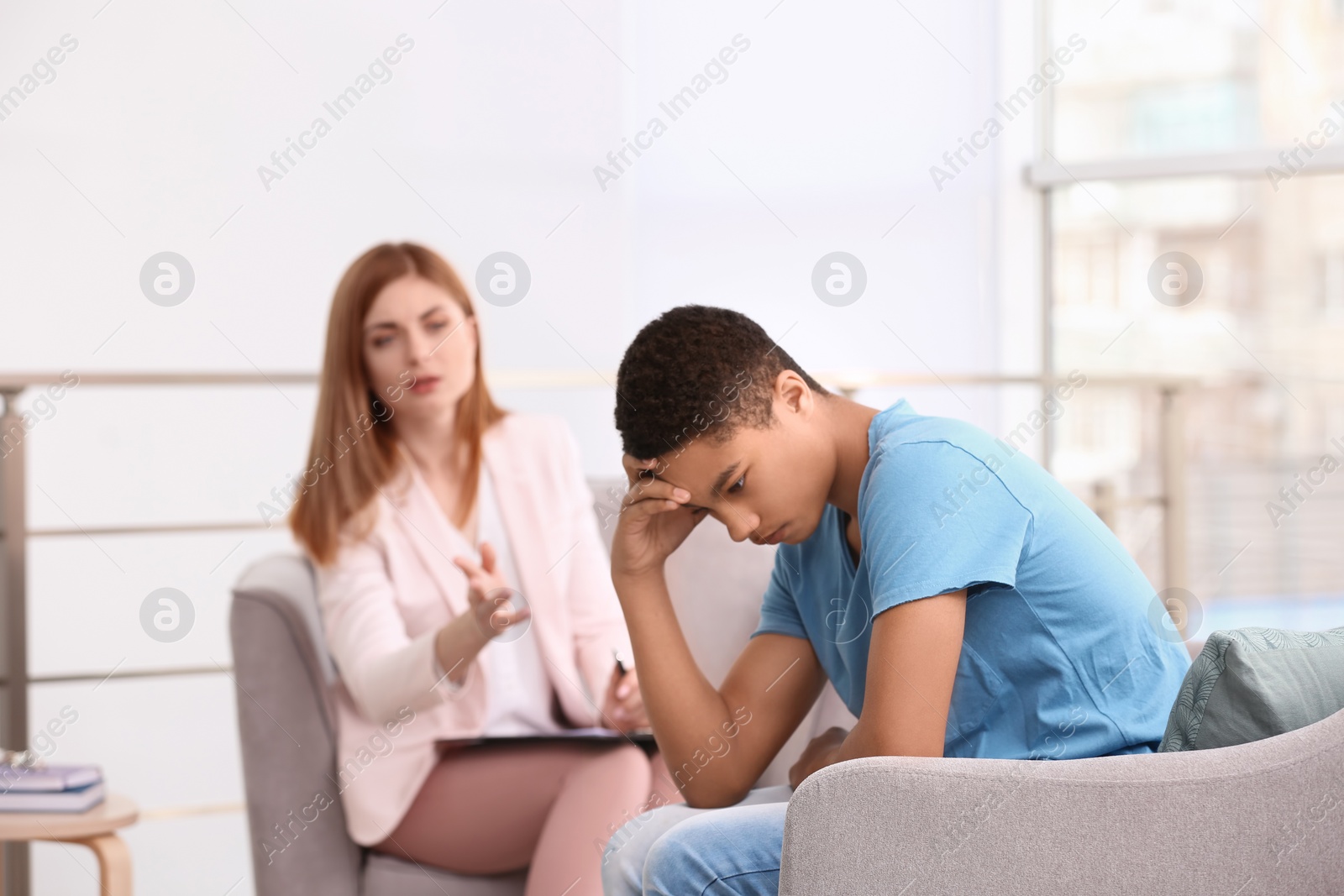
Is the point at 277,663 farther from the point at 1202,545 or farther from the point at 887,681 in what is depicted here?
the point at 1202,545

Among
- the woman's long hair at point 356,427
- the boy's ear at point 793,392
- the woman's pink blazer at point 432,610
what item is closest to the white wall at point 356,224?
the woman's long hair at point 356,427

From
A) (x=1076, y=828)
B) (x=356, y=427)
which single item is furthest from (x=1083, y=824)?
(x=356, y=427)

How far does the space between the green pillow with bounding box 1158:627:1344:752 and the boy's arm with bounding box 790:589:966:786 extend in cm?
18

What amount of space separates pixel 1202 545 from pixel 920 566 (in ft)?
11.2

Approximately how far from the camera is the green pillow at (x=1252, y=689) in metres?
0.77

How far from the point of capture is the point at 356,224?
325 centimetres

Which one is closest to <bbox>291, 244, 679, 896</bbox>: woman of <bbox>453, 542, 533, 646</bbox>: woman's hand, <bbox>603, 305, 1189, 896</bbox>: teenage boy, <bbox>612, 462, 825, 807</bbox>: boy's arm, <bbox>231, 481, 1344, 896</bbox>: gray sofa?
<bbox>453, 542, 533, 646</bbox>: woman's hand

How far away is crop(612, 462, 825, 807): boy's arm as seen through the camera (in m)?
1.07

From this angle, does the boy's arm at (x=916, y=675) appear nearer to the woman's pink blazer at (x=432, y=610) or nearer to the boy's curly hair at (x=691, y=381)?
the boy's curly hair at (x=691, y=381)

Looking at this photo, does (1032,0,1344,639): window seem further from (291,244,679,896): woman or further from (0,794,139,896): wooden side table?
(0,794,139,896): wooden side table

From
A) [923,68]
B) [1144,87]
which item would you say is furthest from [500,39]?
[1144,87]

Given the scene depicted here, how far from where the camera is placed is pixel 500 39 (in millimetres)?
3314

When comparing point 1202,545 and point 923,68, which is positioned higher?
point 923,68

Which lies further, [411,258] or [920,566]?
[411,258]
